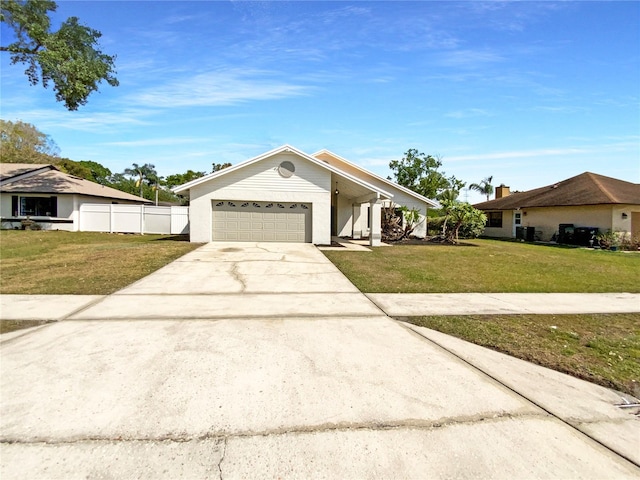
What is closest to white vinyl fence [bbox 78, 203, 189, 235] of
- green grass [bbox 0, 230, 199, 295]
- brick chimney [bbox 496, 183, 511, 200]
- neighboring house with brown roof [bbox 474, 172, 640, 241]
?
green grass [bbox 0, 230, 199, 295]

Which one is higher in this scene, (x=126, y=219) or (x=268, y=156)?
(x=268, y=156)

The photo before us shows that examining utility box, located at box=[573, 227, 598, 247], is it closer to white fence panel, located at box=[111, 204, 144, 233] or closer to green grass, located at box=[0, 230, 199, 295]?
green grass, located at box=[0, 230, 199, 295]

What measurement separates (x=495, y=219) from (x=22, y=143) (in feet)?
174

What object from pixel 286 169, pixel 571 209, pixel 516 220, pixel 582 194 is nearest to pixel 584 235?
pixel 571 209

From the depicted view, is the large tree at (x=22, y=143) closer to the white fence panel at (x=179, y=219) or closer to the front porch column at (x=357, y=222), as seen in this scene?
the white fence panel at (x=179, y=219)

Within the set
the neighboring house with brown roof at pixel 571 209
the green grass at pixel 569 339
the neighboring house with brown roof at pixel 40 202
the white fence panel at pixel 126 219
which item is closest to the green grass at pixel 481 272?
the green grass at pixel 569 339

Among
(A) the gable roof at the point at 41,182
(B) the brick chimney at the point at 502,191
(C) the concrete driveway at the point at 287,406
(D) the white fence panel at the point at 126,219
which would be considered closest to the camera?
(C) the concrete driveway at the point at 287,406

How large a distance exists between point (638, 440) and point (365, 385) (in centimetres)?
229

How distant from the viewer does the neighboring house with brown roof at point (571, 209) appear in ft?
67.4

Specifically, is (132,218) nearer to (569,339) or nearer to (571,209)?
(569,339)

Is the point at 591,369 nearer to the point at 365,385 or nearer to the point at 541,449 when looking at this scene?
the point at 541,449

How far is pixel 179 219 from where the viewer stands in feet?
78.8

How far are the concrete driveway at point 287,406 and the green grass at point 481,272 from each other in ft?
12.5

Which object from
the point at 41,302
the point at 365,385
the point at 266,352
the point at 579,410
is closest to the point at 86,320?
the point at 41,302
